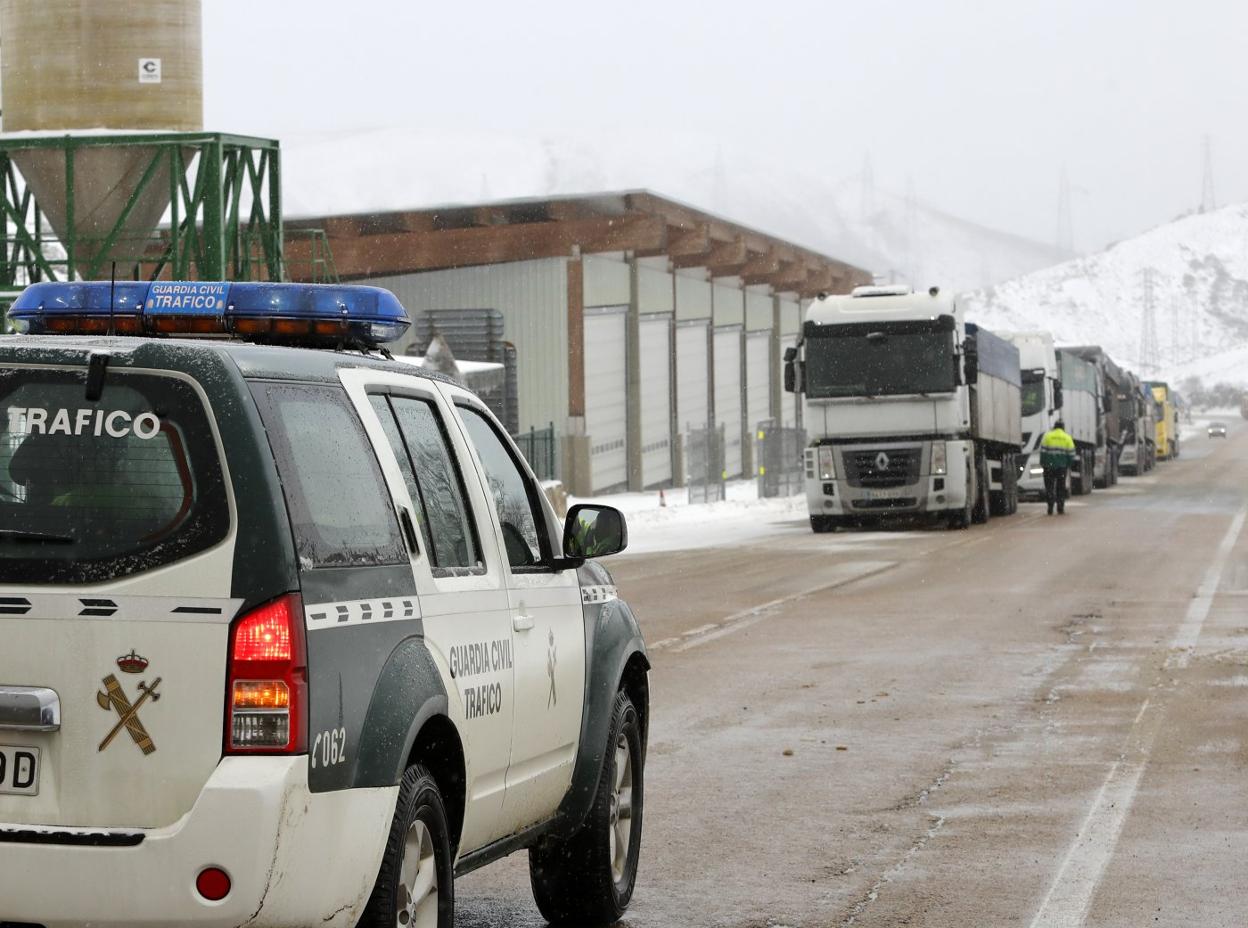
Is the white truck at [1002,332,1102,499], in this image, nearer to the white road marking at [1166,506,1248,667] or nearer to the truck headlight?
the truck headlight

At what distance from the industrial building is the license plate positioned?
44.7 meters

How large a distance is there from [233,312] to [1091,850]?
439 centimetres

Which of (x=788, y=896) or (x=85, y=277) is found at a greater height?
(x=85, y=277)

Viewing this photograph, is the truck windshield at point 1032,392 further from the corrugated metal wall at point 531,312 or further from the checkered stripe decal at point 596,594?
the checkered stripe decal at point 596,594

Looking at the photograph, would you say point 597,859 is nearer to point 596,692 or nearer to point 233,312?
point 596,692

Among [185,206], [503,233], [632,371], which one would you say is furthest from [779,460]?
[185,206]

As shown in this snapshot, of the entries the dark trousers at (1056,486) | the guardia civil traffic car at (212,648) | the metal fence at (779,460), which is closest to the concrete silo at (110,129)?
the dark trousers at (1056,486)

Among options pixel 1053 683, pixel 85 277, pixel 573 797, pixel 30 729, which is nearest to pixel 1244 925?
pixel 573 797

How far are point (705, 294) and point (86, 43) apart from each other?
36517mm

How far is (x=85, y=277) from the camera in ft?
112

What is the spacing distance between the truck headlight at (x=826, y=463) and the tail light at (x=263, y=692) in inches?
1194

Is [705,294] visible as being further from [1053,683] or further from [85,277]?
[1053,683]

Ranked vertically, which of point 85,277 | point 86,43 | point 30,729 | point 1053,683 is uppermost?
point 86,43

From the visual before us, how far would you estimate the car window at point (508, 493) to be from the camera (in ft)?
19.6
